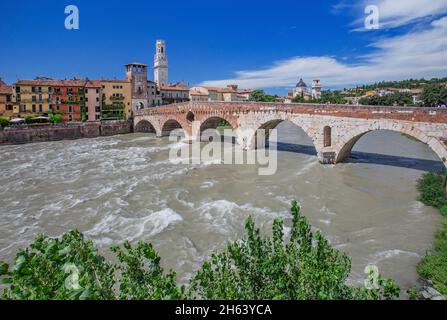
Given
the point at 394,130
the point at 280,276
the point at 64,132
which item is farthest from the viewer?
the point at 64,132

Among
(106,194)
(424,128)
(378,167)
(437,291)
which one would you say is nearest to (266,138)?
(378,167)

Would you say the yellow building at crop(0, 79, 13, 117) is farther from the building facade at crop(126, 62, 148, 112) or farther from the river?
the river

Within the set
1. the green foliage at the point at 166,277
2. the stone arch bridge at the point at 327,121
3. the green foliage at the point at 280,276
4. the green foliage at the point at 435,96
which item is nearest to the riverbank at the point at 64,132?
the stone arch bridge at the point at 327,121

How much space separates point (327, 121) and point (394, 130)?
467 centimetres

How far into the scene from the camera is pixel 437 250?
35.9 ft

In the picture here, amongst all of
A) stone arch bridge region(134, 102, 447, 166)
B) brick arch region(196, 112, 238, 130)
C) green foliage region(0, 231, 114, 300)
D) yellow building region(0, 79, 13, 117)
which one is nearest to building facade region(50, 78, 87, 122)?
yellow building region(0, 79, 13, 117)

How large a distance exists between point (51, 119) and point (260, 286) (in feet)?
165

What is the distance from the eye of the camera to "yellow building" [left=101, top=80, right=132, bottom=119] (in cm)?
5716

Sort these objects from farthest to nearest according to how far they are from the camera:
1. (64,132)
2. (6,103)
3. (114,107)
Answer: (114,107), (6,103), (64,132)

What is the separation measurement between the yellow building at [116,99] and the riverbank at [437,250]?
4827 cm

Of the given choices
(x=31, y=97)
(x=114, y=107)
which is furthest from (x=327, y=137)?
(x=31, y=97)

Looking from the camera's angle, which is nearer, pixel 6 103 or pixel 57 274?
pixel 57 274

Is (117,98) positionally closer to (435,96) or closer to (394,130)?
(394,130)
